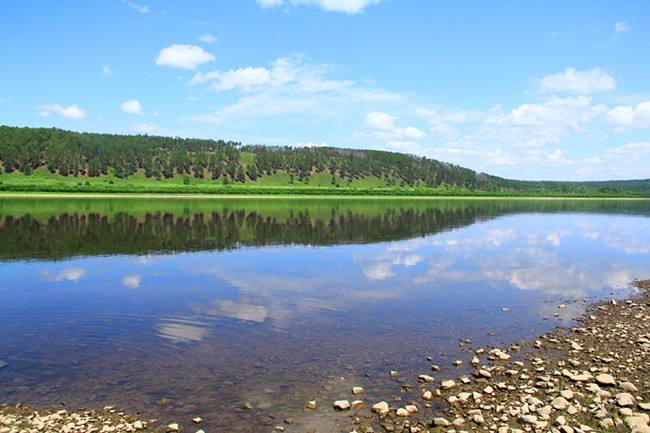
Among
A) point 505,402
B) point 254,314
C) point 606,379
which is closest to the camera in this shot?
point 505,402

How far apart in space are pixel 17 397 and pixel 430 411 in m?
11.0

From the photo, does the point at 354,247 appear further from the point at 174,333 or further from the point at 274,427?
the point at 274,427

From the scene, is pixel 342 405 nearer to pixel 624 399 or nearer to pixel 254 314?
pixel 624 399

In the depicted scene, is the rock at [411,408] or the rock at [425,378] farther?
the rock at [425,378]

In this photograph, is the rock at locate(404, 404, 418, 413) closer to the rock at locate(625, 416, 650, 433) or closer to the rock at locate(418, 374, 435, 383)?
the rock at locate(418, 374, 435, 383)

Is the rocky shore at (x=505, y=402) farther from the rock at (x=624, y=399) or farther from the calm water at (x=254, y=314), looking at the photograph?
the calm water at (x=254, y=314)

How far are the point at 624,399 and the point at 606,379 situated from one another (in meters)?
1.46

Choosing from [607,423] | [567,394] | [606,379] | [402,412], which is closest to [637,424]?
[607,423]

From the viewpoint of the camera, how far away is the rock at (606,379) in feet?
45.2

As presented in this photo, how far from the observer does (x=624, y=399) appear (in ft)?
41.1

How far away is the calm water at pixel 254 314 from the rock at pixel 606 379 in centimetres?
437

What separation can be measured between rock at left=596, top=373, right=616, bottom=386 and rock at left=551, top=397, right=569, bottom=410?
82.9 inches

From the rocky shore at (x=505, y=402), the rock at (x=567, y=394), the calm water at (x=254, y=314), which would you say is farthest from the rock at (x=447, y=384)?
the rock at (x=567, y=394)

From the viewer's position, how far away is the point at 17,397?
1253cm
